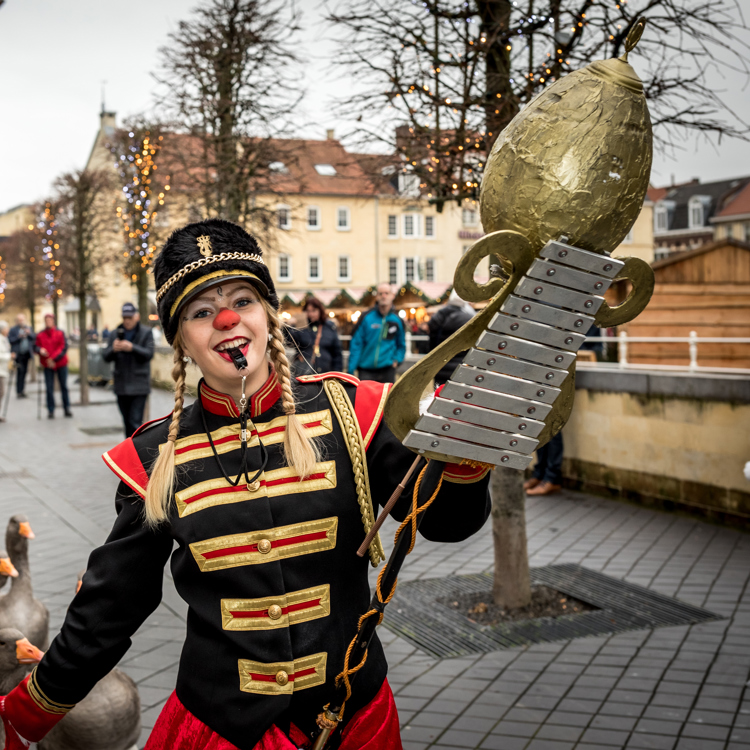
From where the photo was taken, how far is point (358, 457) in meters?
1.97

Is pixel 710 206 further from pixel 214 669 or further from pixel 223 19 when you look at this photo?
pixel 214 669

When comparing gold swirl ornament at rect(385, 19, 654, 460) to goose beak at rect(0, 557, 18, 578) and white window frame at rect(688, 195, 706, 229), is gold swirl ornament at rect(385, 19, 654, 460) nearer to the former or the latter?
goose beak at rect(0, 557, 18, 578)

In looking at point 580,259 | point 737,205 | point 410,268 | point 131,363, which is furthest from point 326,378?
point 737,205

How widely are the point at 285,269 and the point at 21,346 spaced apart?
28885 millimetres

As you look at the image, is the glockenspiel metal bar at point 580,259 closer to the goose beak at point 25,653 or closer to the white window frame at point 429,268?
the goose beak at point 25,653

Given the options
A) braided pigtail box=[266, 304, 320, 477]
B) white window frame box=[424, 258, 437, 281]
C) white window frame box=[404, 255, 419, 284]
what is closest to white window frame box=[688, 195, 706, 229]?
white window frame box=[424, 258, 437, 281]

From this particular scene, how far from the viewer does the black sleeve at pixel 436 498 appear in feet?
5.85

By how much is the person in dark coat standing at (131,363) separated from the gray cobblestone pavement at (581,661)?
1.93m

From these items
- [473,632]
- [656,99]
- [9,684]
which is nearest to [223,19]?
[656,99]

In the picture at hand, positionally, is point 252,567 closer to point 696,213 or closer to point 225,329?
point 225,329

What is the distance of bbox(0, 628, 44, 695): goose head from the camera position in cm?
292

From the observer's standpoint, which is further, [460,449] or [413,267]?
[413,267]

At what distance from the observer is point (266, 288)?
80.0 inches

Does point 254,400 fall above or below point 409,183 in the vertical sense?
below
